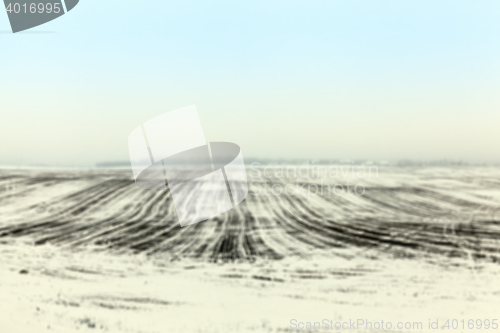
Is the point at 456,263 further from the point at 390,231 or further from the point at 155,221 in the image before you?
the point at 155,221

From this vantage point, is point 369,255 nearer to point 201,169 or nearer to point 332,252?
point 332,252

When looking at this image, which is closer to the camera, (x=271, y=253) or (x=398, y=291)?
(x=398, y=291)

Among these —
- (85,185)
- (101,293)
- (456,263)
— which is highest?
(85,185)

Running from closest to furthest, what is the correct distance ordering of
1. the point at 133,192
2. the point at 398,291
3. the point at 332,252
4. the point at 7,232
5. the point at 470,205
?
the point at 398,291, the point at 332,252, the point at 7,232, the point at 470,205, the point at 133,192

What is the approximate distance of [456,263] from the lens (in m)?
4.64

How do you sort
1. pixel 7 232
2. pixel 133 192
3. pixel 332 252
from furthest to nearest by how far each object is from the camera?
1. pixel 133 192
2. pixel 7 232
3. pixel 332 252

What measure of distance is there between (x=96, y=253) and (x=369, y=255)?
150 inches

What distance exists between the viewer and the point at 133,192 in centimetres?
709

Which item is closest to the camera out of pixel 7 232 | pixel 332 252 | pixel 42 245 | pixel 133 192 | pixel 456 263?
pixel 456 263

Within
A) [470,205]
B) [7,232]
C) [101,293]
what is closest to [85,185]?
[7,232]

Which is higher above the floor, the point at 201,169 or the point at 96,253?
the point at 201,169

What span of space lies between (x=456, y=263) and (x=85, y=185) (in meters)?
6.89

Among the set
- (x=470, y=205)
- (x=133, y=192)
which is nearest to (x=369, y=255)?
(x=470, y=205)

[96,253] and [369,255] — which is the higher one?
[96,253]
